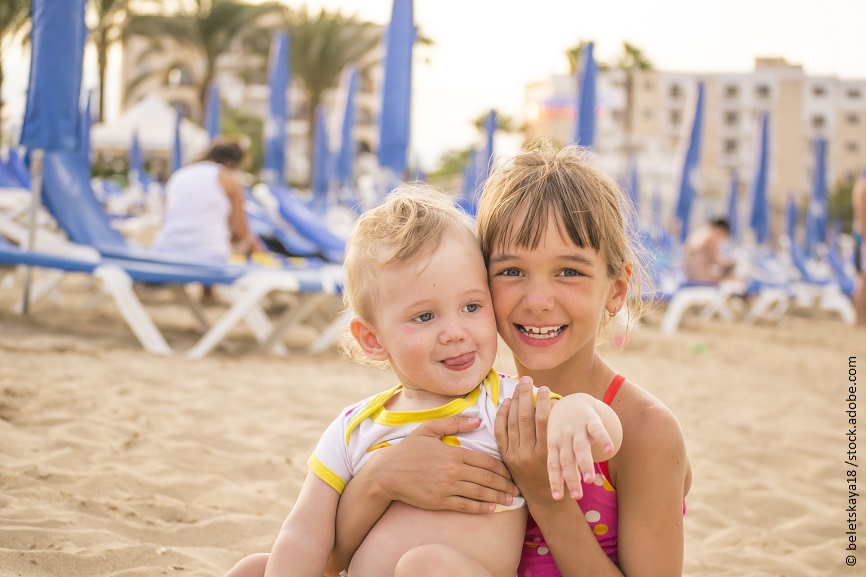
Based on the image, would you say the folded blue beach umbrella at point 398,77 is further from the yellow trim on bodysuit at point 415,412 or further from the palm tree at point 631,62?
the palm tree at point 631,62

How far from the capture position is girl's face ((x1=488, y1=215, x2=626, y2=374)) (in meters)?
1.63

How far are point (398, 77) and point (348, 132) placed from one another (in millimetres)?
7520

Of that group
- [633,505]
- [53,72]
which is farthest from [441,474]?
[53,72]

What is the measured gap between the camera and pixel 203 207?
6.70 m

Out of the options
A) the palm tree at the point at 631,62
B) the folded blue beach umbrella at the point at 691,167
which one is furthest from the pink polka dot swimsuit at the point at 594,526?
the palm tree at the point at 631,62

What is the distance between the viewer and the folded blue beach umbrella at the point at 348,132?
45.3ft

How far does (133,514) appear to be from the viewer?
2.55 metres

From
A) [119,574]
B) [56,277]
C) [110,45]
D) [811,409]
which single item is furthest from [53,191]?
[110,45]

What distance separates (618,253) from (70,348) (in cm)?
423

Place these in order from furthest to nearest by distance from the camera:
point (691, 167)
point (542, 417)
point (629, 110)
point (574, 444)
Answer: point (629, 110)
point (691, 167)
point (542, 417)
point (574, 444)

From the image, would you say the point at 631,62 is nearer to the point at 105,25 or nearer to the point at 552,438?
the point at 105,25

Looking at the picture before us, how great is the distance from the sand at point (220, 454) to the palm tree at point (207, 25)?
887 inches

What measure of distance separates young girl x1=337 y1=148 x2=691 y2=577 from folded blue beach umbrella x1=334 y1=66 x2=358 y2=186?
40.7ft

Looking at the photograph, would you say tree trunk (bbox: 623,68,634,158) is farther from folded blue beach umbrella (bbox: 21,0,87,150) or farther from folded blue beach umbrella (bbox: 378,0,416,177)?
folded blue beach umbrella (bbox: 21,0,87,150)
